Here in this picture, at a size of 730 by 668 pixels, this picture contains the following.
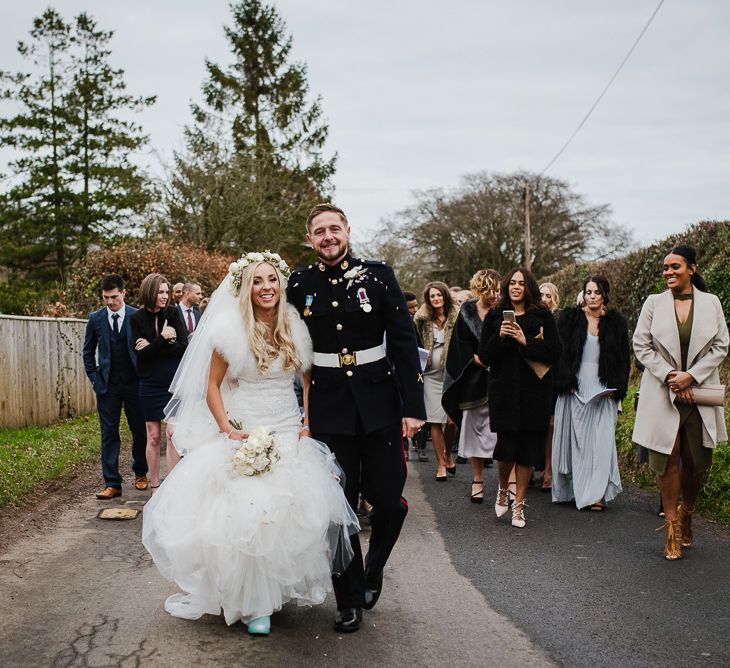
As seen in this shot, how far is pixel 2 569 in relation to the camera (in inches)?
246

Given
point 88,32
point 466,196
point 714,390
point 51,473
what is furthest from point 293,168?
point 714,390

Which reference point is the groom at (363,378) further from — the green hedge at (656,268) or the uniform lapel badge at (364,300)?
the green hedge at (656,268)

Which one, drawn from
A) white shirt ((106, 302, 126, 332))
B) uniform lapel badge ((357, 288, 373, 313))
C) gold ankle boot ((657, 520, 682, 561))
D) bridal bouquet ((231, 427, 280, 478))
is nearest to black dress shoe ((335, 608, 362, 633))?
bridal bouquet ((231, 427, 280, 478))

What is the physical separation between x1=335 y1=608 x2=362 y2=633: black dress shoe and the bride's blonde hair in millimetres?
1482

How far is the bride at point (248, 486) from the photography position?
4828mm

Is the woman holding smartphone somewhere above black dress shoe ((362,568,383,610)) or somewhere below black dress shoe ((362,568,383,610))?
above


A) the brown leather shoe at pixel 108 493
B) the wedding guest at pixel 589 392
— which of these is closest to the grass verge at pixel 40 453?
the brown leather shoe at pixel 108 493

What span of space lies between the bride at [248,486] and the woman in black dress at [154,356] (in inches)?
151

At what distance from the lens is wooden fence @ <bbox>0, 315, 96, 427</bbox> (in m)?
13.9

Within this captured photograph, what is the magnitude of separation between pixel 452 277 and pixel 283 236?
19.3 meters

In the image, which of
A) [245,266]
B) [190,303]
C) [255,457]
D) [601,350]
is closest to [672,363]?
[601,350]

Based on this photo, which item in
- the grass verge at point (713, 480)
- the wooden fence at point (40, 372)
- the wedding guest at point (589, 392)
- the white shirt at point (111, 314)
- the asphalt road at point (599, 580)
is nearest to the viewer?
the asphalt road at point (599, 580)

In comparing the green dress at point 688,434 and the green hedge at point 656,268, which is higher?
the green hedge at point 656,268

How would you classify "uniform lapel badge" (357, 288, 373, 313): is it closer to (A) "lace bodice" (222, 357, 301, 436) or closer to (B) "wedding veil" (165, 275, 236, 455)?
(A) "lace bodice" (222, 357, 301, 436)
